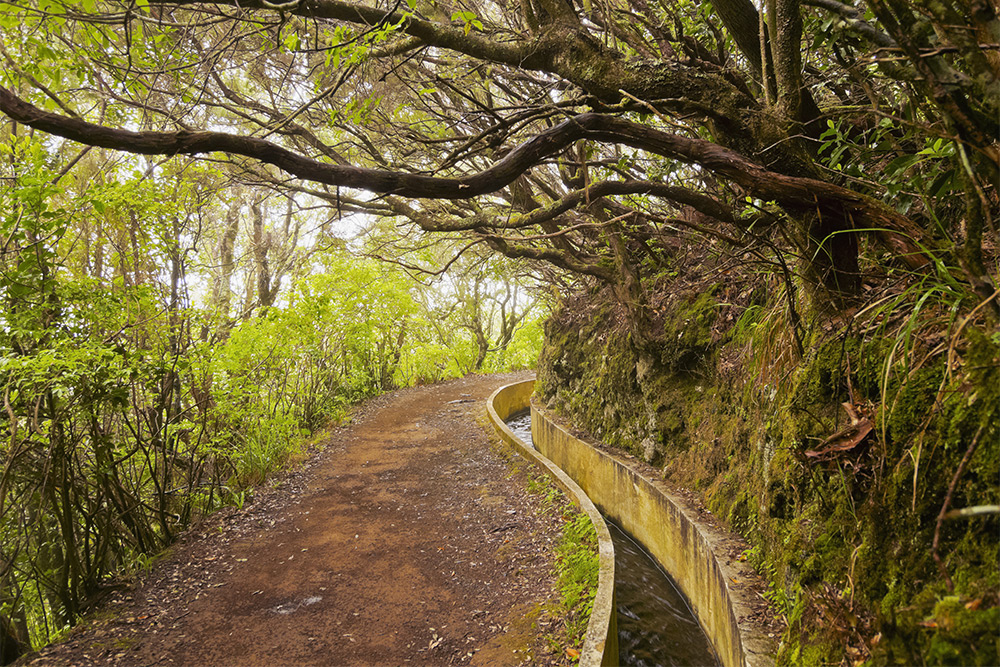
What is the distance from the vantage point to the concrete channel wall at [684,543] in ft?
12.1

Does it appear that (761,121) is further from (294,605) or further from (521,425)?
(521,425)

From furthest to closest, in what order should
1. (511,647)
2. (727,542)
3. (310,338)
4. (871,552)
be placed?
(310,338) → (727,542) → (511,647) → (871,552)

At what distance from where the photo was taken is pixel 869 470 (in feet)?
9.18

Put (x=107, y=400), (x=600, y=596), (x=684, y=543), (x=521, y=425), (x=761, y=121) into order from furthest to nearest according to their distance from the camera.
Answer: (x=521, y=425)
(x=684, y=543)
(x=107, y=400)
(x=600, y=596)
(x=761, y=121)

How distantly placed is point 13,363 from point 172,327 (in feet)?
6.50

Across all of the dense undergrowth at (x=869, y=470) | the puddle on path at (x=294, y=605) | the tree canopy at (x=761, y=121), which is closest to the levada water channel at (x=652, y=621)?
the dense undergrowth at (x=869, y=470)

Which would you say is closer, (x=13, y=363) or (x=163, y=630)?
(x=13, y=363)

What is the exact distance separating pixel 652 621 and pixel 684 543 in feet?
2.75

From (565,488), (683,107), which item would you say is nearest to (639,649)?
(565,488)

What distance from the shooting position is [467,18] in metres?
3.60

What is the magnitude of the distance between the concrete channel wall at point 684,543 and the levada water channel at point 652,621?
124 millimetres

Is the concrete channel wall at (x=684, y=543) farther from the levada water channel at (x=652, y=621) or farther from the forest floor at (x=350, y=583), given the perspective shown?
the forest floor at (x=350, y=583)

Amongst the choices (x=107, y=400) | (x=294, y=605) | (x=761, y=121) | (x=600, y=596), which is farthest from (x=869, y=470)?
(x=107, y=400)

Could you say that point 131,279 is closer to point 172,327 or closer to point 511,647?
point 172,327
